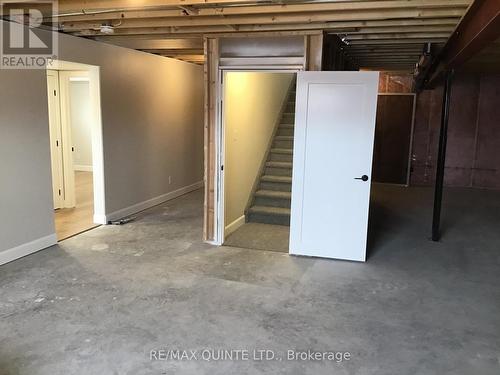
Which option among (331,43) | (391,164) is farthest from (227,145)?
(391,164)

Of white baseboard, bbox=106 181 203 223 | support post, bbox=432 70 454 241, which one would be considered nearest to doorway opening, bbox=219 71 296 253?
white baseboard, bbox=106 181 203 223

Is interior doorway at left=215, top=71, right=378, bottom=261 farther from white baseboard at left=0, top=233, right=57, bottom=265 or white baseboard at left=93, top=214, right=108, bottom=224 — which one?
white baseboard at left=0, top=233, right=57, bottom=265

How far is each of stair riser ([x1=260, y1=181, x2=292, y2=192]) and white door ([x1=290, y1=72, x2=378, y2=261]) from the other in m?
1.73

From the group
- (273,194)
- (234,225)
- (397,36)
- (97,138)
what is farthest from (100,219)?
(397,36)

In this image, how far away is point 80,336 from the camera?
3.01 m

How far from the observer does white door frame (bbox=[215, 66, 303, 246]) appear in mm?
4684

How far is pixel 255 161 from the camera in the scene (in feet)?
21.1

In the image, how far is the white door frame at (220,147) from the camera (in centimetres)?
468

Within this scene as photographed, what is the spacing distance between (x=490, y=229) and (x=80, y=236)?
5515 mm

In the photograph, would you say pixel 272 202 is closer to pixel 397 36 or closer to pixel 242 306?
pixel 397 36

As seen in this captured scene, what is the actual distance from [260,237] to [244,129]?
1481 mm

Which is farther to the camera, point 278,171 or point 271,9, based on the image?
point 278,171

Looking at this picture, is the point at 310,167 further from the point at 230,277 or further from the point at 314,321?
the point at 314,321

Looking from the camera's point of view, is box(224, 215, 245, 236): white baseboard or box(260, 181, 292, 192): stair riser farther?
box(260, 181, 292, 192): stair riser
